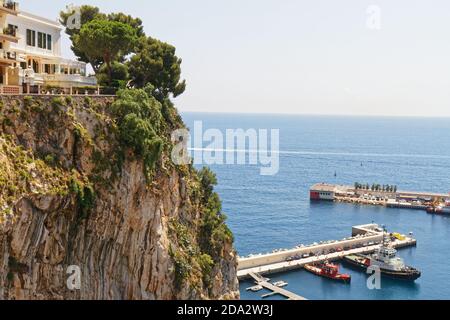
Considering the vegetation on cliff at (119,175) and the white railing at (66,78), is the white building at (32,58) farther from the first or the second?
the vegetation on cliff at (119,175)

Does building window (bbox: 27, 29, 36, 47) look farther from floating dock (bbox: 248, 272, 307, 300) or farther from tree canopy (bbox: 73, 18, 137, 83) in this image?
floating dock (bbox: 248, 272, 307, 300)

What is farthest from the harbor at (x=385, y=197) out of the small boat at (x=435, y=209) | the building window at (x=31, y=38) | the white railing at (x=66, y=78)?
the building window at (x=31, y=38)

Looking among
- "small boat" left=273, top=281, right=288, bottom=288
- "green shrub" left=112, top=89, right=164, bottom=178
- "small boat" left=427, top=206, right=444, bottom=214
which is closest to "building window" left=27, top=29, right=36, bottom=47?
"green shrub" left=112, top=89, right=164, bottom=178

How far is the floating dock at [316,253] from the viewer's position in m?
67.6

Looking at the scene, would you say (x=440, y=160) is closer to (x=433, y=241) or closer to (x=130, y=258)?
(x=433, y=241)

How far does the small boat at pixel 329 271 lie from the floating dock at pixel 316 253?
1.94 metres

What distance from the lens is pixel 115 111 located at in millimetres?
33719

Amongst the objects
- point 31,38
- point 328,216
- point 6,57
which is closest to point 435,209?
point 328,216

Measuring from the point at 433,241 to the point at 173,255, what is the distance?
62.6m

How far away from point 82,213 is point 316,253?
50372mm

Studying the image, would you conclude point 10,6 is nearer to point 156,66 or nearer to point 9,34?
point 9,34
